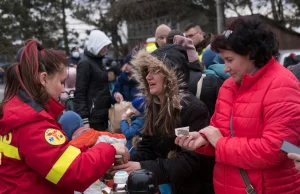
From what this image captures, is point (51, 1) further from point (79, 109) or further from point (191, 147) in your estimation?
point (191, 147)

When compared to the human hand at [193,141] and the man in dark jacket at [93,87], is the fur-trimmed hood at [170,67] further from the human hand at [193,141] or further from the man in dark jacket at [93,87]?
the man in dark jacket at [93,87]

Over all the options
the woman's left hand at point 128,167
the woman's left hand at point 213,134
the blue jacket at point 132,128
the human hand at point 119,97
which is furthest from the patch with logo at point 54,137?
the human hand at point 119,97

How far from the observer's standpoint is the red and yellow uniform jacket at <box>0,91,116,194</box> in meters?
1.99

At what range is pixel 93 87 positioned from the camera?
18.4ft

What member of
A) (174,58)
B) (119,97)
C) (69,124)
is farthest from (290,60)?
(174,58)

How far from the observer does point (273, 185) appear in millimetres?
2170

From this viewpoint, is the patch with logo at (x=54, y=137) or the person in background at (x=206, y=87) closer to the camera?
the patch with logo at (x=54, y=137)

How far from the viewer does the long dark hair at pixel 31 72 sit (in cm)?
214

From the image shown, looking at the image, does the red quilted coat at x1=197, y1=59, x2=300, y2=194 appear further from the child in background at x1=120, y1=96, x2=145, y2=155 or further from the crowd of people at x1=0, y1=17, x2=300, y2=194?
the child in background at x1=120, y1=96, x2=145, y2=155

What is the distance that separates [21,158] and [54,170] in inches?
7.6

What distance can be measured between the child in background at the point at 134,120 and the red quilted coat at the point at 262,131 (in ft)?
5.54

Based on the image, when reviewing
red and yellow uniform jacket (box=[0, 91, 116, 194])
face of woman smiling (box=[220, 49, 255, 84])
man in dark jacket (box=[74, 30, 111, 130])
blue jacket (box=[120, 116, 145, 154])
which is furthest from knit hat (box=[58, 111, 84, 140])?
face of woman smiling (box=[220, 49, 255, 84])

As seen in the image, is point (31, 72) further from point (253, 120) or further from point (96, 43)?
point (96, 43)

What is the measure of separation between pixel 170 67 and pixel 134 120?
5.05 ft
